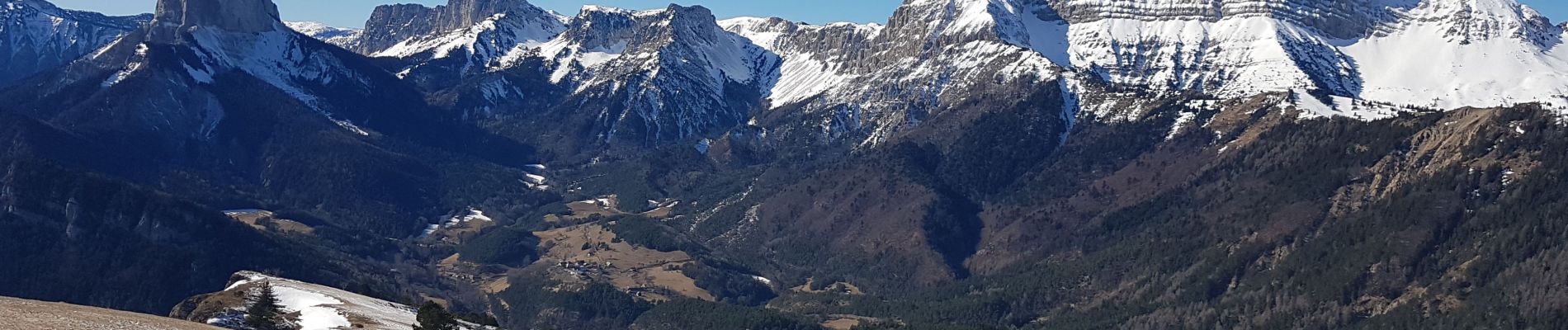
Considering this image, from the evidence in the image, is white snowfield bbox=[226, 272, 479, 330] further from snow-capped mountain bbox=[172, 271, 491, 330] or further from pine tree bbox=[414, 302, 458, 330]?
pine tree bbox=[414, 302, 458, 330]

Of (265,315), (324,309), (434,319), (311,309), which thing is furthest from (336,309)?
(434,319)

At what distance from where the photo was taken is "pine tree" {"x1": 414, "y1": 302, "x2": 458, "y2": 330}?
142375 mm

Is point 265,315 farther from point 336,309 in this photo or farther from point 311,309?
point 336,309

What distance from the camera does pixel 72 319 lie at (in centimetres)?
11869

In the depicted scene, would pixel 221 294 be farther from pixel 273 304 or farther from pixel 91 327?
pixel 91 327

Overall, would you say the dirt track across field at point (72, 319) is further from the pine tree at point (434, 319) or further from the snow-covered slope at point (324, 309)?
the pine tree at point (434, 319)

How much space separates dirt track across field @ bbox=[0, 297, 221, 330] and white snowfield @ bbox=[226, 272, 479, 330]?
22.3 metres

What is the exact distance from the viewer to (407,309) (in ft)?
641

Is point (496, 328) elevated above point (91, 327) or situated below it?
below

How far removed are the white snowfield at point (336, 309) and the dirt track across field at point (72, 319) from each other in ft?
73.3

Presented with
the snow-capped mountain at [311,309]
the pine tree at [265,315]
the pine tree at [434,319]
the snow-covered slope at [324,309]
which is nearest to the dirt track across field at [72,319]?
the pine tree at [265,315]

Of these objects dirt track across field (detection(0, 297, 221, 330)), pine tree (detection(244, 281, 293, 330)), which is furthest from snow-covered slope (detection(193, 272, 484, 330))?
dirt track across field (detection(0, 297, 221, 330))

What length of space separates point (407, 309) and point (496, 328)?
40.1ft

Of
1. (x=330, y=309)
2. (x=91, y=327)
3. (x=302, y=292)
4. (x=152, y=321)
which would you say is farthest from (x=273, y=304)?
(x=91, y=327)
